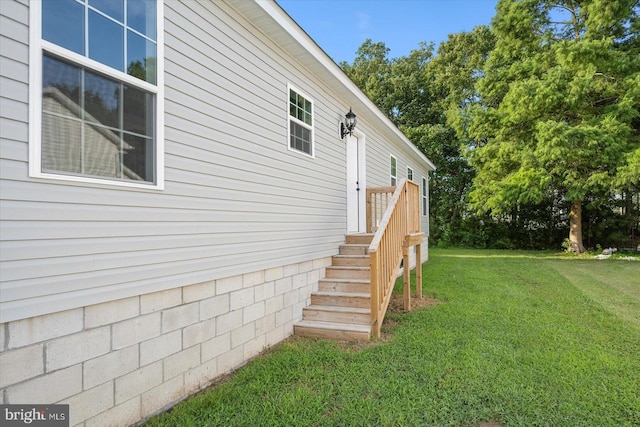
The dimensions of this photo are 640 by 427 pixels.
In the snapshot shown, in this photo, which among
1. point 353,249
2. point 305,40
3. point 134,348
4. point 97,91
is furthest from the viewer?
point 353,249

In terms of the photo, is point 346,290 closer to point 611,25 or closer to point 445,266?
point 445,266

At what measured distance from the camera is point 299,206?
4.92 metres

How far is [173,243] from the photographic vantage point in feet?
9.61

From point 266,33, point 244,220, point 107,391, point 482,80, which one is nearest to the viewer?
point 107,391

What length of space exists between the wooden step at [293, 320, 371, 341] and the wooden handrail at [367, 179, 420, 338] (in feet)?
0.55

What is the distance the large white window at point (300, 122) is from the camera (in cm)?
488

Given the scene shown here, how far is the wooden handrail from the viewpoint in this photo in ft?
14.0

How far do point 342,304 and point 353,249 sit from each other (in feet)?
4.55

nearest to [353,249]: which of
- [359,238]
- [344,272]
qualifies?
[359,238]

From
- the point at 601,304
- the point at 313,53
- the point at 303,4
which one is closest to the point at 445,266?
the point at 601,304

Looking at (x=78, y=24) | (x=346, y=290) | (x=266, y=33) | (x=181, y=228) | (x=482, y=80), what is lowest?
(x=346, y=290)

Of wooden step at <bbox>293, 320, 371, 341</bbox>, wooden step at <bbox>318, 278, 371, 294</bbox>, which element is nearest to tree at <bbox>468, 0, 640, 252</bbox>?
wooden step at <bbox>318, 278, 371, 294</bbox>

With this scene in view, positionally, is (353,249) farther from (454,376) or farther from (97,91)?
(97,91)

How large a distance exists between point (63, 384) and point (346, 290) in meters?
3.54
